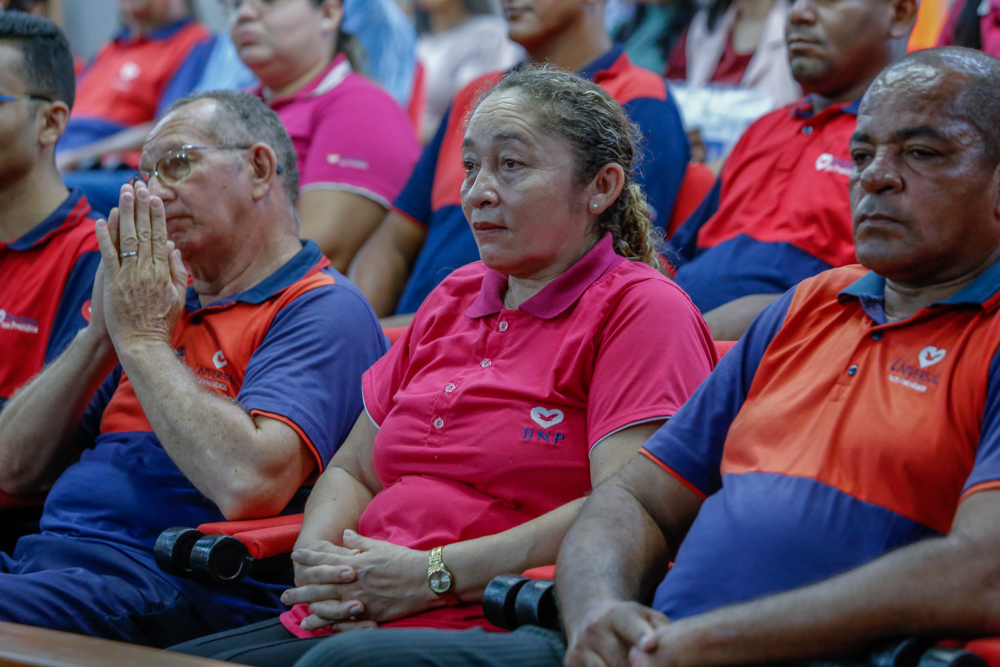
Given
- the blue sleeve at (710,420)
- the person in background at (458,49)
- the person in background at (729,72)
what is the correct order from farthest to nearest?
the person in background at (458,49) → the person in background at (729,72) → the blue sleeve at (710,420)

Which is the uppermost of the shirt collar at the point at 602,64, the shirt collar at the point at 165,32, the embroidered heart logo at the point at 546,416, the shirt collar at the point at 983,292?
the shirt collar at the point at 602,64

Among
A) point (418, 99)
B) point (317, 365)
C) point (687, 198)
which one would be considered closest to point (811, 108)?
point (687, 198)

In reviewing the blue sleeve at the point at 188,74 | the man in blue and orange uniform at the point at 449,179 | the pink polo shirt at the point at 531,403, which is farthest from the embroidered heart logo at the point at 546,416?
the blue sleeve at the point at 188,74

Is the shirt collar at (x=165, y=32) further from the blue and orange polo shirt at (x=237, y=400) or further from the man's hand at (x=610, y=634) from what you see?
the man's hand at (x=610, y=634)

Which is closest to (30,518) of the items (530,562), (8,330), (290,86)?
(8,330)

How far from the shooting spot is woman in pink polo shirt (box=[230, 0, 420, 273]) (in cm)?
318

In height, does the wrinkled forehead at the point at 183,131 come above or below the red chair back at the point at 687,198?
above

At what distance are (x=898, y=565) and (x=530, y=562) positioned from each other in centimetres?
57

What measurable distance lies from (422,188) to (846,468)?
1.95 meters

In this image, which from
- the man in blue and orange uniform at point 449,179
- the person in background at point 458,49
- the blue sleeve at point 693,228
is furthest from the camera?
the person in background at point 458,49

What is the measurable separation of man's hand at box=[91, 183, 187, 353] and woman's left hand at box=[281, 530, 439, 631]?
2.03 ft

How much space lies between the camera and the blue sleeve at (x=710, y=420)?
1.55 meters

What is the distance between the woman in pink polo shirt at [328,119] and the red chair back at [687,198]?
939mm

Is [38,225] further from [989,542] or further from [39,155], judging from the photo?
[989,542]
